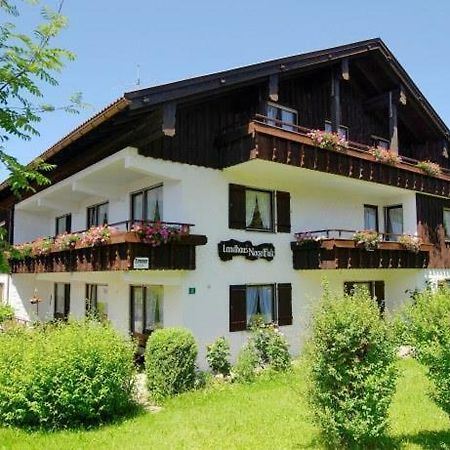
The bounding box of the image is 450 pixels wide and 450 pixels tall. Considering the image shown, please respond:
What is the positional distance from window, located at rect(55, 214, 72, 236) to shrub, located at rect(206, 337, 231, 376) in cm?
1080

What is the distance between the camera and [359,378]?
6.41 meters

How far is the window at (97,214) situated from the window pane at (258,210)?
560 cm

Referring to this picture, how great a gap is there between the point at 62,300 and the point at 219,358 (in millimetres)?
11863

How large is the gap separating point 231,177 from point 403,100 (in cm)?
852

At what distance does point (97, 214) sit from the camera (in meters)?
18.3

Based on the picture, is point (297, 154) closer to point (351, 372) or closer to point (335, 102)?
point (335, 102)

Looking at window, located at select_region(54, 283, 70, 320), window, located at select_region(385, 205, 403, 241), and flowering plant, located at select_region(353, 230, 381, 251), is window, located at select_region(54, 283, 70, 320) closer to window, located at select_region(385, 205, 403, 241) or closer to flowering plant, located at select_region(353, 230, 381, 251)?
flowering plant, located at select_region(353, 230, 381, 251)

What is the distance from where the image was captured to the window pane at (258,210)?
15109 millimetres

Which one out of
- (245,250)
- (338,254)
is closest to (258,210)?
Result: (245,250)

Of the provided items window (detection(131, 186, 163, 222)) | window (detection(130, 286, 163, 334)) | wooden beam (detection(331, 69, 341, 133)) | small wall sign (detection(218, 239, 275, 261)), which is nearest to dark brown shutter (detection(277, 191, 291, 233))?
small wall sign (detection(218, 239, 275, 261))

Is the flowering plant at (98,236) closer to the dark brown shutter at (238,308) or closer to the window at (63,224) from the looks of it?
the dark brown shutter at (238,308)

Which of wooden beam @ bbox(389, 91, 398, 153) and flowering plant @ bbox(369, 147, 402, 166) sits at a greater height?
wooden beam @ bbox(389, 91, 398, 153)

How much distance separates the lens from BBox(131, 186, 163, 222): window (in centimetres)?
1442

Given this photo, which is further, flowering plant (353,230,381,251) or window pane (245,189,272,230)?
flowering plant (353,230,381,251)
